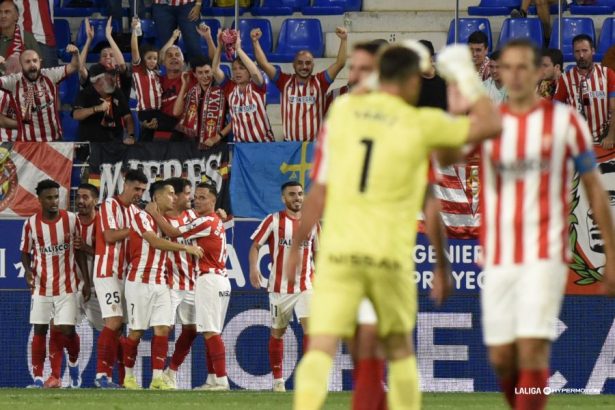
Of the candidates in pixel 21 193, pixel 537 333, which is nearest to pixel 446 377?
pixel 21 193

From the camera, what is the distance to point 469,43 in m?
15.6

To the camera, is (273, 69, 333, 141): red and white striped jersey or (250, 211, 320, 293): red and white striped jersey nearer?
(250, 211, 320, 293): red and white striped jersey

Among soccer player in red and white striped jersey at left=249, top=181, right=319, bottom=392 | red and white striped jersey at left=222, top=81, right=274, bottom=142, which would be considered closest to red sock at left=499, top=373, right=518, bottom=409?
soccer player in red and white striped jersey at left=249, top=181, right=319, bottom=392

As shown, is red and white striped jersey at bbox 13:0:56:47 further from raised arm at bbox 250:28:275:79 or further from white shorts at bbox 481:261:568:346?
white shorts at bbox 481:261:568:346

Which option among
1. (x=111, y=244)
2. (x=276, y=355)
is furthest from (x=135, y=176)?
(x=276, y=355)

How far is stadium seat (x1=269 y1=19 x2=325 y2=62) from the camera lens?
59.3ft

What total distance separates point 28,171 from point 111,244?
1386 mm

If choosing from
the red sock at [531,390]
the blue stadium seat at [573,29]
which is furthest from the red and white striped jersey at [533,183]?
the blue stadium seat at [573,29]

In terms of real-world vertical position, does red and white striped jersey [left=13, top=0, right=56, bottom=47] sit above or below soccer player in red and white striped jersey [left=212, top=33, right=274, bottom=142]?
above

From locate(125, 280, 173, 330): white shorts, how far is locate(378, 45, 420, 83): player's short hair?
28.2 feet

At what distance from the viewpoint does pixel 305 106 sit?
15.5 m

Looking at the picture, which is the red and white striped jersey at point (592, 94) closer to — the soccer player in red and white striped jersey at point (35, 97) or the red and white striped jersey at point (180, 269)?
the red and white striped jersey at point (180, 269)

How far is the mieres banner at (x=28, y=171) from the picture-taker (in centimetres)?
→ 1522

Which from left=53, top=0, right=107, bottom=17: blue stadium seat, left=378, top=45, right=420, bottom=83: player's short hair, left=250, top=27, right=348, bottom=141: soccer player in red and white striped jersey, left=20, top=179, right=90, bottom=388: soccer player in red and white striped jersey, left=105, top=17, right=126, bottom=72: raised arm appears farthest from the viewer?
left=53, top=0, right=107, bottom=17: blue stadium seat
